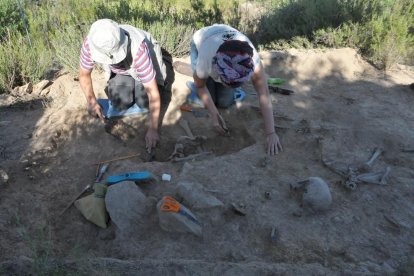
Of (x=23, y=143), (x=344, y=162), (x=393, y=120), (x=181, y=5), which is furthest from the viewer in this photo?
(x=181, y=5)

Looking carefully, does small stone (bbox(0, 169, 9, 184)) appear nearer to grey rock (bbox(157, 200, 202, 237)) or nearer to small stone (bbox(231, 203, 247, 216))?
grey rock (bbox(157, 200, 202, 237))

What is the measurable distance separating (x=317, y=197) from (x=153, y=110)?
1768mm

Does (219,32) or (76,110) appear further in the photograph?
(76,110)

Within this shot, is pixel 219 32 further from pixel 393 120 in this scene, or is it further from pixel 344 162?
pixel 393 120

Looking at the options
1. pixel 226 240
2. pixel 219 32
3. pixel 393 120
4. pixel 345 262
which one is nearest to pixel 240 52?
pixel 219 32

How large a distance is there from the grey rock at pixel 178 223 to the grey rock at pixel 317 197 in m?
0.86

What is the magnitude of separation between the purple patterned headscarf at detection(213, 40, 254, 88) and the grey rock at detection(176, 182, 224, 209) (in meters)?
0.88

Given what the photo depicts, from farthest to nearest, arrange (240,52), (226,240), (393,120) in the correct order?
(393,120), (240,52), (226,240)

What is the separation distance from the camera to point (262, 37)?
6871 millimetres

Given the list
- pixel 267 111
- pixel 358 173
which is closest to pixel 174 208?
pixel 267 111

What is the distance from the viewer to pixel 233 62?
2820 mm

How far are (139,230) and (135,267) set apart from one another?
61cm

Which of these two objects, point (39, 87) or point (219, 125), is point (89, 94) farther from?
point (219, 125)

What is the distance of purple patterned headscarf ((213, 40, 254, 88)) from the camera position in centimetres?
282
